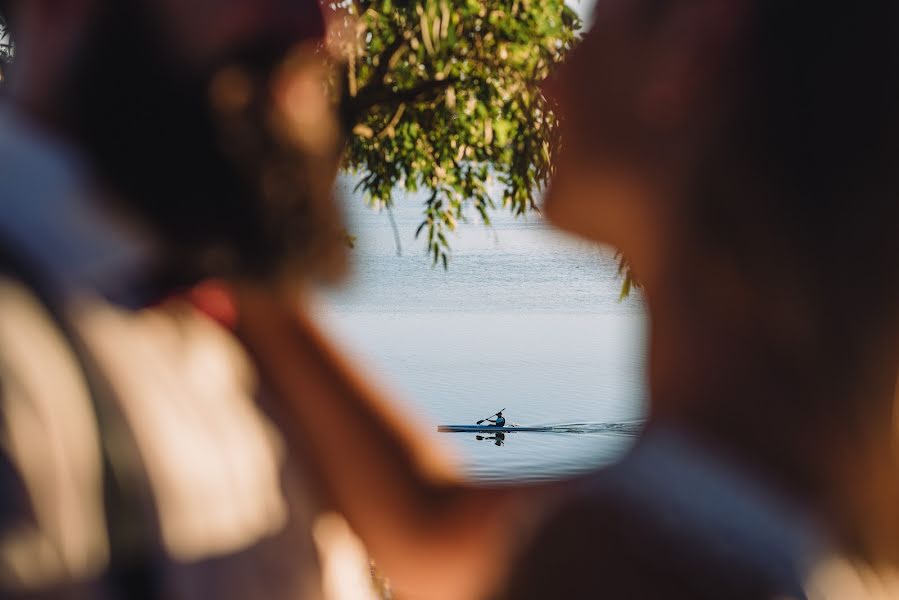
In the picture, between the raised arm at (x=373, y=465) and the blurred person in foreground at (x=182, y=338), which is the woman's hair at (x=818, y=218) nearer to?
the blurred person in foreground at (x=182, y=338)

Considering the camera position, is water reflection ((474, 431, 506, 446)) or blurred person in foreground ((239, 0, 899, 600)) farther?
water reflection ((474, 431, 506, 446))

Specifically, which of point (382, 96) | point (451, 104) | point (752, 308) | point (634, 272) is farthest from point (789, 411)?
point (451, 104)

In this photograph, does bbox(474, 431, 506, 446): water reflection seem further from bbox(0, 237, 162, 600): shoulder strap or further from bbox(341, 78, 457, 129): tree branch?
bbox(0, 237, 162, 600): shoulder strap

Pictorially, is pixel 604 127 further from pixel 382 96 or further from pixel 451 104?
pixel 451 104

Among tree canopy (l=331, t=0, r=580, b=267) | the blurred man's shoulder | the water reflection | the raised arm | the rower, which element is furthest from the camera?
the rower

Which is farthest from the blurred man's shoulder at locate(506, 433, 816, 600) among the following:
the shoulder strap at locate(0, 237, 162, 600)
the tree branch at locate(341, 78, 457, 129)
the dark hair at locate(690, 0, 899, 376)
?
the tree branch at locate(341, 78, 457, 129)

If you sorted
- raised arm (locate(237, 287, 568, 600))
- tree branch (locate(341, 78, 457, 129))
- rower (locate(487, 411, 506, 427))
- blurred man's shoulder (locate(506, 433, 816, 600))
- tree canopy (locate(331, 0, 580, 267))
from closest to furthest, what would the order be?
1. blurred man's shoulder (locate(506, 433, 816, 600))
2. raised arm (locate(237, 287, 568, 600))
3. tree branch (locate(341, 78, 457, 129))
4. tree canopy (locate(331, 0, 580, 267))
5. rower (locate(487, 411, 506, 427))

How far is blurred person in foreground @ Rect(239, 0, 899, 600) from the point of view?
0.85 meters

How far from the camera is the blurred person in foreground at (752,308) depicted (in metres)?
0.85

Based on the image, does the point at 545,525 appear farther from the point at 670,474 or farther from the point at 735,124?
the point at 735,124

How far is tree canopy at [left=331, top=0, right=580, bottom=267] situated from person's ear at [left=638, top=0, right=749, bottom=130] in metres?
2.88

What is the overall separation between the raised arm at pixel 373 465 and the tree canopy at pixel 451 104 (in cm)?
237

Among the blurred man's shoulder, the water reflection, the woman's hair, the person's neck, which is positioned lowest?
the water reflection

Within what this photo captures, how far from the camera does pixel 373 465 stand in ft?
5.12
